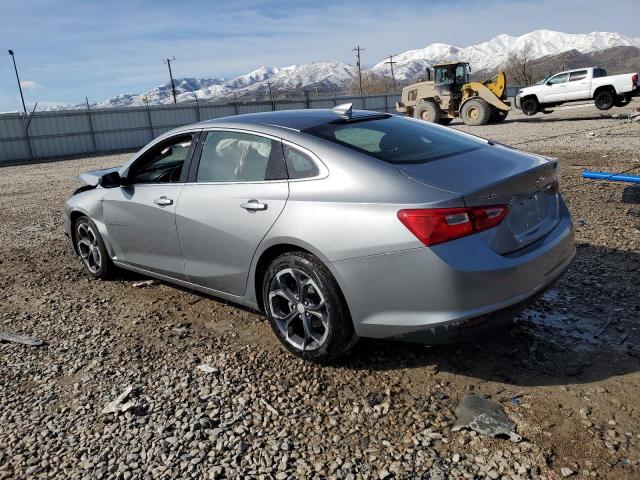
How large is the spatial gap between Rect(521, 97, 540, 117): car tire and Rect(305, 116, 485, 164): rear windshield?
23221mm

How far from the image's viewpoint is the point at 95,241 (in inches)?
203

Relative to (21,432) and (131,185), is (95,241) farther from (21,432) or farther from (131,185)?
(21,432)

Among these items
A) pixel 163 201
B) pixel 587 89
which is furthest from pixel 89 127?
pixel 163 201

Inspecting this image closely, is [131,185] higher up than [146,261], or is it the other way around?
[131,185]

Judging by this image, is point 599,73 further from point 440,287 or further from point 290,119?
point 440,287

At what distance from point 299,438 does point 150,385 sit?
111cm

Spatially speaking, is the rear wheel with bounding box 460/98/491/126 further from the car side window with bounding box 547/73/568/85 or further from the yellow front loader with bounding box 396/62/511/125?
the car side window with bounding box 547/73/568/85

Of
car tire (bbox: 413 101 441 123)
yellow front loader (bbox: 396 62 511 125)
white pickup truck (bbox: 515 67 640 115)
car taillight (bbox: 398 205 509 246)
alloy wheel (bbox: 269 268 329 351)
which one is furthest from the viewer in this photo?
white pickup truck (bbox: 515 67 640 115)

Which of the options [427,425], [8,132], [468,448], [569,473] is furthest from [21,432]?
[8,132]

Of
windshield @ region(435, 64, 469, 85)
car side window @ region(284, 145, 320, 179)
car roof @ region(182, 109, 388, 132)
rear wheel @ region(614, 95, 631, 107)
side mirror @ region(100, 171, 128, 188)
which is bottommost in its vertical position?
rear wheel @ region(614, 95, 631, 107)

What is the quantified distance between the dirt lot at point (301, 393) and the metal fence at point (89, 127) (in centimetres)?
2569

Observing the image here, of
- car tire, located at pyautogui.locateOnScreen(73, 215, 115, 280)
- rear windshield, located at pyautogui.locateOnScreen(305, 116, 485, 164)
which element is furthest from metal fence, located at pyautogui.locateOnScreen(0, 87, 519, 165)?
rear windshield, located at pyautogui.locateOnScreen(305, 116, 485, 164)

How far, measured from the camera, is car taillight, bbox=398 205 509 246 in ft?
8.77

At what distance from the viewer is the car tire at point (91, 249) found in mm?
5062
